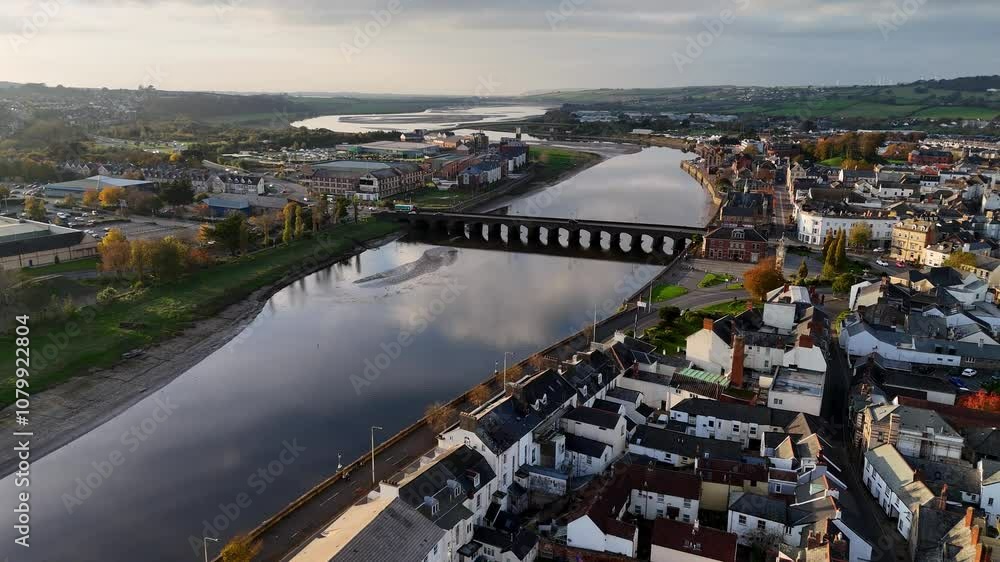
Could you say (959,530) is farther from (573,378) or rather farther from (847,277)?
(847,277)

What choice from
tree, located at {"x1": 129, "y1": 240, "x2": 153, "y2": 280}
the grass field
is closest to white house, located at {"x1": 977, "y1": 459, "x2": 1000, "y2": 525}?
tree, located at {"x1": 129, "y1": 240, "x2": 153, "y2": 280}

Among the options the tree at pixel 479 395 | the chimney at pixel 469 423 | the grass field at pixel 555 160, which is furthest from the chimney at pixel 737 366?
the grass field at pixel 555 160

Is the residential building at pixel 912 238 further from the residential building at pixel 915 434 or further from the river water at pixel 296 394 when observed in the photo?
the residential building at pixel 915 434

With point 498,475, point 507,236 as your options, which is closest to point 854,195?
point 507,236

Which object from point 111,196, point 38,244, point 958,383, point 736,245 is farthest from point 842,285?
point 111,196

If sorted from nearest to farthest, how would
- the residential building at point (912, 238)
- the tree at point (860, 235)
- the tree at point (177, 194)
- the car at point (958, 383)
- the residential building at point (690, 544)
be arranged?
1. the residential building at point (690, 544)
2. the car at point (958, 383)
3. the residential building at point (912, 238)
4. the tree at point (860, 235)
5. the tree at point (177, 194)
